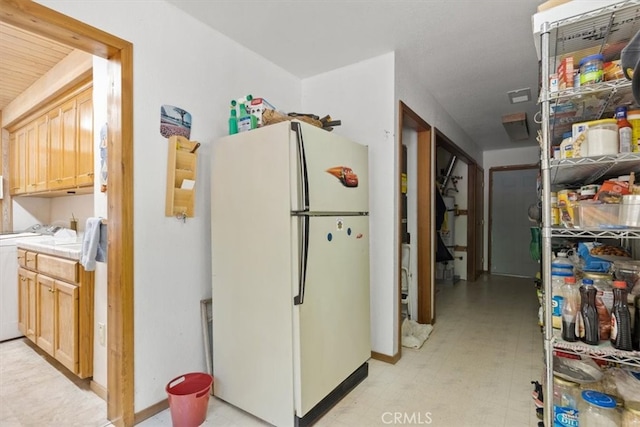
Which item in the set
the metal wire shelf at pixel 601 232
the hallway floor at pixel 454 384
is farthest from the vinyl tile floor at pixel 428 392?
the metal wire shelf at pixel 601 232

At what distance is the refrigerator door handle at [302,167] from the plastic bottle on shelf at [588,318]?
1303 mm

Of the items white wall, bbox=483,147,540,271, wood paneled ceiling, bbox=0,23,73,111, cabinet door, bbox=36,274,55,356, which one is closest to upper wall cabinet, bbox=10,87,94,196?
wood paneled ceiling, bbox=0,23,73,111

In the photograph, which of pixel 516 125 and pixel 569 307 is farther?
pixel 516 125

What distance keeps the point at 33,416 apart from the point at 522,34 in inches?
161

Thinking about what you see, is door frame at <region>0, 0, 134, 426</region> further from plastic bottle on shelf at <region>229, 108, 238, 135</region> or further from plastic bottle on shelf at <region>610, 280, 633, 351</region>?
plastic bottle on shelf at <region>610, 280, 633, 351</region>

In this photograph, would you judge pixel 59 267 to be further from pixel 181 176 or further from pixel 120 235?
pixel 181 176

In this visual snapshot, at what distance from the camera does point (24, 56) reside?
264cm

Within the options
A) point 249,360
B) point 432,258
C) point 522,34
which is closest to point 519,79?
point 522,34

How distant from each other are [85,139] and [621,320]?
3.45 m

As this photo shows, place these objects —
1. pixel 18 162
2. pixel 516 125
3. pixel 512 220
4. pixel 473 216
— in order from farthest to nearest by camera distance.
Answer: pixel 512 220, pixel 473 216, pixel 516 125, pixel 18 162

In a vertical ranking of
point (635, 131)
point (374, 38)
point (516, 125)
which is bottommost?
point (635, 131)

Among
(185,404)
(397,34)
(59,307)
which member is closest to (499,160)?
(397,34)

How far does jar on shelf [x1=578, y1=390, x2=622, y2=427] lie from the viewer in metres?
1.28

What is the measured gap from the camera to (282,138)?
1737mm
